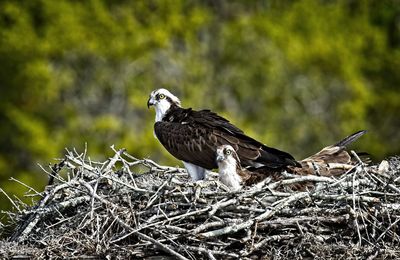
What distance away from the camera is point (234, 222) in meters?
8.41

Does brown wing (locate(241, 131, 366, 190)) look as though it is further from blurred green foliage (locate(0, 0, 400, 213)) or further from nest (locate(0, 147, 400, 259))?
blurred green foliage (locate(0, 0, 400, 213))

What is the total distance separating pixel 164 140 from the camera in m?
11.0

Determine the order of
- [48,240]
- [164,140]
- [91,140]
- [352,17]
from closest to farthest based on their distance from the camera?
[48,240]
[164,140]
[91,140]
[352,17]

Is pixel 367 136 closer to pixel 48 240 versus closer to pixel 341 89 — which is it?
pixel 341 89

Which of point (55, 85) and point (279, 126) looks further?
point (279, 126)

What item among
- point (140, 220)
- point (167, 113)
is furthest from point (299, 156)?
point (140, 220)

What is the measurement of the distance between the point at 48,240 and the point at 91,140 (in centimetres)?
1654

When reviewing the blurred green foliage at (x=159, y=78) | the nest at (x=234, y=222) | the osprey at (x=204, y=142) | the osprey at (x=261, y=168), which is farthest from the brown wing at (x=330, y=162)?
the blurred green foliage at (x=159, y=78)

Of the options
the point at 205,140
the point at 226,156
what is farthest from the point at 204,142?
the point at 226,156

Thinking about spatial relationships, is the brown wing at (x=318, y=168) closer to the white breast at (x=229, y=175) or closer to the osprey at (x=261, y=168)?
the osprey at (x=261, y=168)

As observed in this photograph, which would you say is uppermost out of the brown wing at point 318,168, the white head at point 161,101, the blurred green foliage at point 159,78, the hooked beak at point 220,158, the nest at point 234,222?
the blurred green foliage at point 159,78

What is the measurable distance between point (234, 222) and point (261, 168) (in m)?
1.62

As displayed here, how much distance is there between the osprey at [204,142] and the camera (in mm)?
10060

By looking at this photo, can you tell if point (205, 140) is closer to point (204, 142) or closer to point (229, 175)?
point (204, 142)
